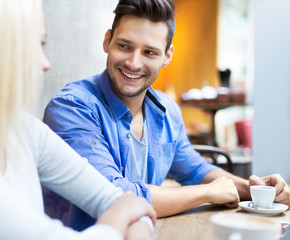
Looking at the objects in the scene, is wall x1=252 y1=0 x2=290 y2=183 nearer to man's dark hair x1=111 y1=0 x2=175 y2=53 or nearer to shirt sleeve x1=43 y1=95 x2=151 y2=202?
man's dark hair x1=111 y1=0 x2=175 y2=53

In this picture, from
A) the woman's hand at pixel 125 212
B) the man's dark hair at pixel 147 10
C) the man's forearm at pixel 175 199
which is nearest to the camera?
the woman's hand at pixel 125 212

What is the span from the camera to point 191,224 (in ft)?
3.64

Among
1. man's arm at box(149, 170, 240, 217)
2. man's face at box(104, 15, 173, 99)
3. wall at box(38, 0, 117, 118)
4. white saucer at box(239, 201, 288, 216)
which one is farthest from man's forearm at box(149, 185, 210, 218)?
wall at box(38, 0, 117, 118)

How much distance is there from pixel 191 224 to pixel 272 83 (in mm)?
1350

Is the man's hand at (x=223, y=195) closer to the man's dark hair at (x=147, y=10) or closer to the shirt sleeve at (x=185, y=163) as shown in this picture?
the shirt sleeve at (x=185, y=163)

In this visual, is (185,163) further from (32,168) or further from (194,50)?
(194,50)

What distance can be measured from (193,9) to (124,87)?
857cm

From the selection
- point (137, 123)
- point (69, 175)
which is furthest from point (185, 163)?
point (69, 175)

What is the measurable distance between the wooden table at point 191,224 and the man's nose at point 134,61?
588 millimetres

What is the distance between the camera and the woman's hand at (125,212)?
0.80 m

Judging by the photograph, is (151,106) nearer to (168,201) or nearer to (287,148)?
(168,201)

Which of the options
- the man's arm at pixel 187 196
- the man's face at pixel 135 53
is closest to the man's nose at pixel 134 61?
the man's face at pixel 135 53

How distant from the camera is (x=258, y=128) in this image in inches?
89.7

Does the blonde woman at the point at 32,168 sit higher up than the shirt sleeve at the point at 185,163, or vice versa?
the blonde woman at the point at 32,168
